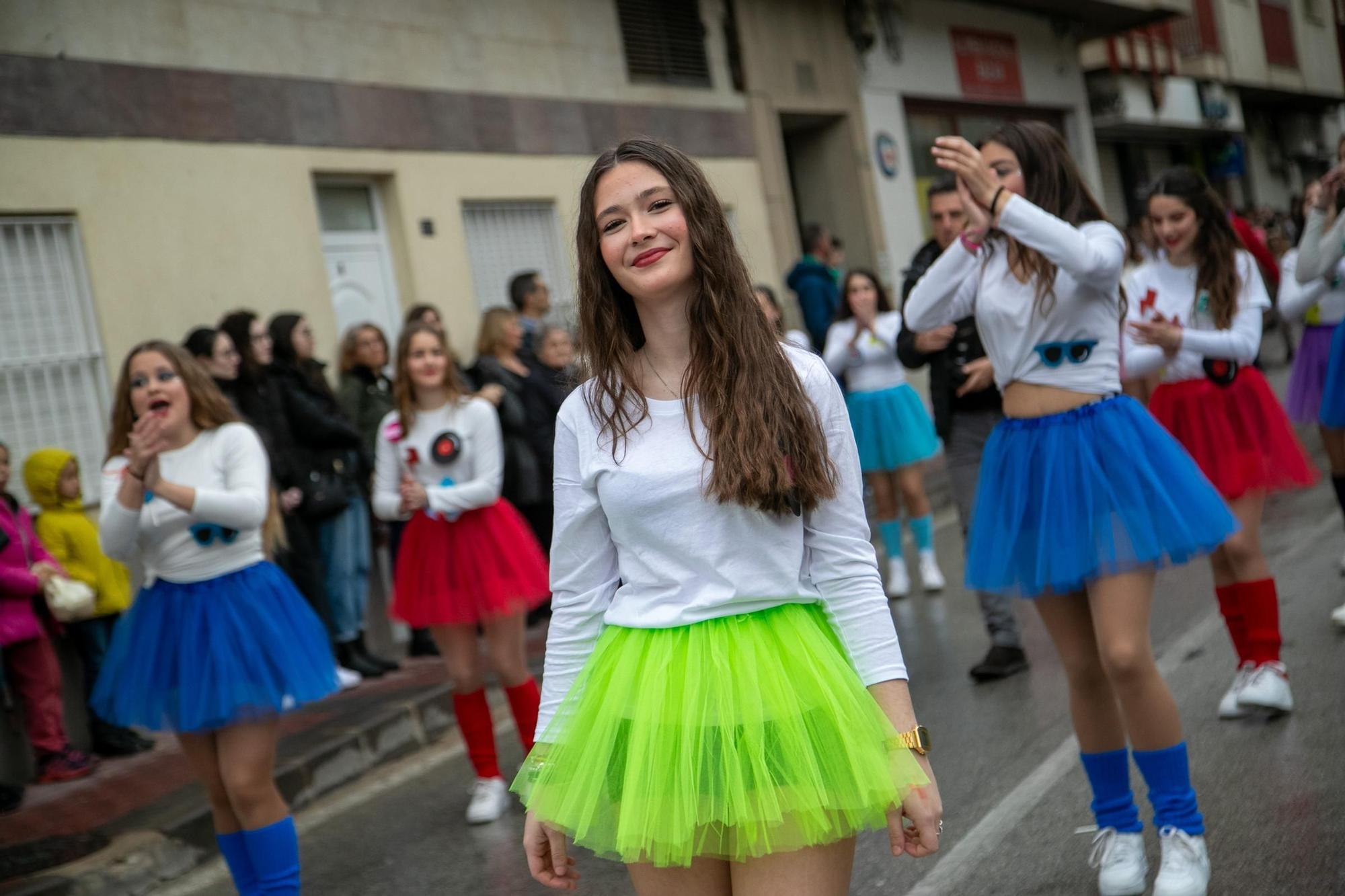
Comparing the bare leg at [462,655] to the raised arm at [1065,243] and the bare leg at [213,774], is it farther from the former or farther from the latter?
the raised arm at [1065,243]

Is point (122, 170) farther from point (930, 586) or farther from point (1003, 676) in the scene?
point (1003, 676)

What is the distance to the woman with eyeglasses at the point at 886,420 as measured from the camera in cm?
977

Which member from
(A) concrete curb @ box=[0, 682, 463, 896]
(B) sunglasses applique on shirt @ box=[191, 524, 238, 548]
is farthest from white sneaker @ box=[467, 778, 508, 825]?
(B) sunglasses applique on shirt @ box=[191, 524, 238, 548]

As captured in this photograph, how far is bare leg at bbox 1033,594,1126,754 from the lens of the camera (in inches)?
166

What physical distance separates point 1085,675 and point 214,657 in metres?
2.72

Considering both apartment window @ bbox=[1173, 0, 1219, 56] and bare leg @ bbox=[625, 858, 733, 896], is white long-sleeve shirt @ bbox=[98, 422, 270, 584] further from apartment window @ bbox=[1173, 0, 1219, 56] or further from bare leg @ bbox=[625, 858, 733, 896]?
apartment window @ bbox=[1173, 0, 1219, 56]

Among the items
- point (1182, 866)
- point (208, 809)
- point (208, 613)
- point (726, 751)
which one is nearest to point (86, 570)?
point (208, 809)

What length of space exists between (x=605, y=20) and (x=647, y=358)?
1310 cm

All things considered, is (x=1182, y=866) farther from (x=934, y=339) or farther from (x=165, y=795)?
(x=165, y=795)

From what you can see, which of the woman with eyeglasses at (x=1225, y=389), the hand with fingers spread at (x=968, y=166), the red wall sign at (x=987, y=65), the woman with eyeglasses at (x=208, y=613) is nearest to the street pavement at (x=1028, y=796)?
the woman with eyeglasses at (x=1225, y=389)

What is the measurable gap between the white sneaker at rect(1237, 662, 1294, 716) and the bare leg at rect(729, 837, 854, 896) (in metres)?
3.52

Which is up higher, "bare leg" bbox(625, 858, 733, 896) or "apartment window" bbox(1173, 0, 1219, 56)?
"apartment window" bbox(1173, 0, 1219, 56)

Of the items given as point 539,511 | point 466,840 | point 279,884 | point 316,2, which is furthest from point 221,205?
point 279,884

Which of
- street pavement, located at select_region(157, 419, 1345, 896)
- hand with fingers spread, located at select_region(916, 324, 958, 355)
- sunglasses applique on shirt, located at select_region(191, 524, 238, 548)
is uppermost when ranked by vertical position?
hand with fingers spread, located at select_region(916, 324, 958, 355)
